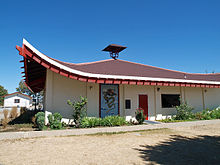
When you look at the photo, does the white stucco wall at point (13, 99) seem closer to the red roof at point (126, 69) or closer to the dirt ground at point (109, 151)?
the red roof at point (126, 69)

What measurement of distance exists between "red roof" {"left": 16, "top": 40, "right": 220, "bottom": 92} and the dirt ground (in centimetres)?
454

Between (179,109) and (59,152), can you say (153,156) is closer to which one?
(59,152)

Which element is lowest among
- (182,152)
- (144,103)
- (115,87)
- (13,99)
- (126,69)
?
(182,152)

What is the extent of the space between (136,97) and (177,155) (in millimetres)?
8471

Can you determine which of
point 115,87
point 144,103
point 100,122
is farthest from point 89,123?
point 144,103

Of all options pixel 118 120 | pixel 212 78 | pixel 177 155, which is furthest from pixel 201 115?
pixel 177 155

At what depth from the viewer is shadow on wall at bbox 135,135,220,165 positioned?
4918 mm

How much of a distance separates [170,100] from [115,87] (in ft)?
18.0

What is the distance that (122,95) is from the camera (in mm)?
13391

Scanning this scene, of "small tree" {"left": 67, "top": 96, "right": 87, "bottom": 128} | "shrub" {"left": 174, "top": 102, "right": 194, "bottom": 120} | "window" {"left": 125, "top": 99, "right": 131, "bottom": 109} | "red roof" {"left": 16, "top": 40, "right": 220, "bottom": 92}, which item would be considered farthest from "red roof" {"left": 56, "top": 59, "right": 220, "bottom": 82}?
"small tree" {"left": 67, "top": 96, "right": 87, "bottom": 128}

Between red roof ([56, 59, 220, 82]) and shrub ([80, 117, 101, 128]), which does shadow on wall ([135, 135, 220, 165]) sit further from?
red roof ([56, 59, 220, 82])

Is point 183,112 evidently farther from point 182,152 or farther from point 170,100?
point 182,152

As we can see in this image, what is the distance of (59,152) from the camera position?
5758 millimetres

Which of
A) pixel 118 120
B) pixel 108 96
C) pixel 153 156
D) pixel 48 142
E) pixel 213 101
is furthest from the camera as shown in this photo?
pixel 213 101
